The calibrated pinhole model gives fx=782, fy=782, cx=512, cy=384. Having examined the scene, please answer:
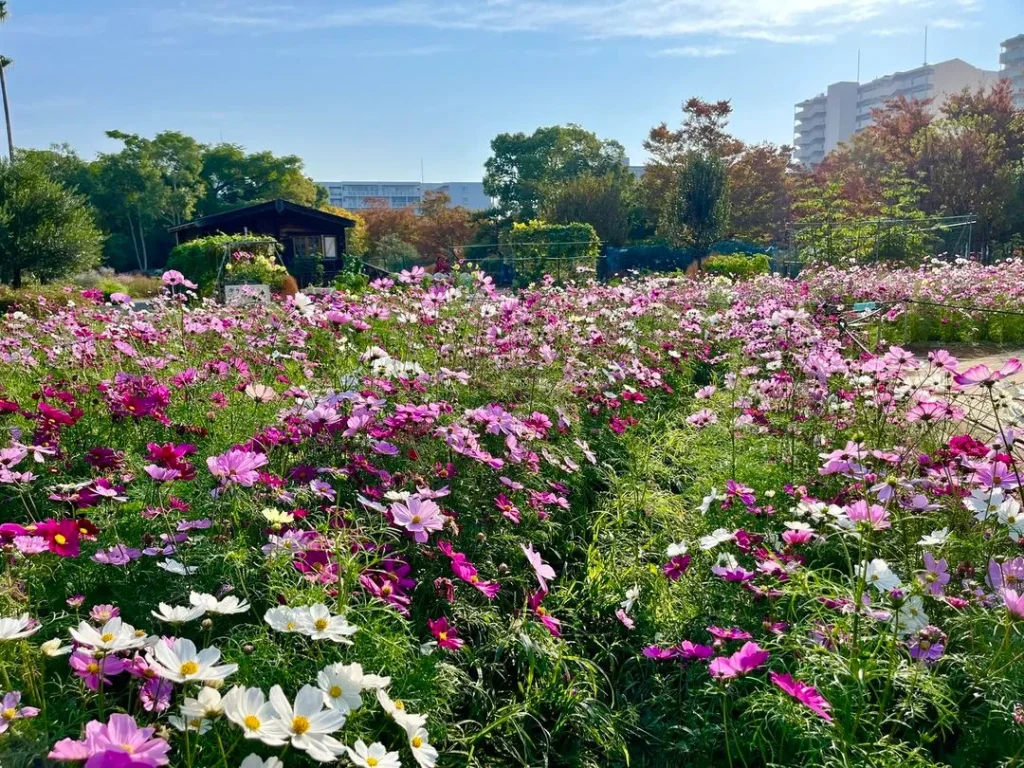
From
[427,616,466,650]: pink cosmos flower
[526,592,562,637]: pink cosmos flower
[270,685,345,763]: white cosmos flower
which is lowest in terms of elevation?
[526,592,562,637]: pink cosmos flower

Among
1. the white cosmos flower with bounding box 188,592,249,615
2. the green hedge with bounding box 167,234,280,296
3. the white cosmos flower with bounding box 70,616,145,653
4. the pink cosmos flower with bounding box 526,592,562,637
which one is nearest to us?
the white cosmos flower with bounding box 70,616,145,653

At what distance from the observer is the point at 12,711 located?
109 centimetres

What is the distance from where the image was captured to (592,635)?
2162 mm

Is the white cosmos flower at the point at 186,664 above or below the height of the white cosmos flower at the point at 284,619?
above

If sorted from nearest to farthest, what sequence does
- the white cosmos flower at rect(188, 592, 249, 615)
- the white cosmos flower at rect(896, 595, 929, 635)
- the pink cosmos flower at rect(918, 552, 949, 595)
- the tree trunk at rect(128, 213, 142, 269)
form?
the white cosmos flower at rect(188, 592, 249, 615) < the white cosmos flower at rect(896, 595, 929, 635) < the pink cosmos flower at rect(918, 552, 949, 595) < the tree trunk at rect(128, 213, 142, 269)

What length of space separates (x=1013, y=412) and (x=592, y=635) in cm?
139

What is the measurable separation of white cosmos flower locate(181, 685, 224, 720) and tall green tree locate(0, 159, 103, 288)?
16.4 m

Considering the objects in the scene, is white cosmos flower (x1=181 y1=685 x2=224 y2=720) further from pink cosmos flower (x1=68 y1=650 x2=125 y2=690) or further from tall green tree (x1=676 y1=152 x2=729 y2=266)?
tall green tree (x1=676 y1=152 x2=729 y2=266)

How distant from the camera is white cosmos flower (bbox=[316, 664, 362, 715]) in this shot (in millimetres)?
1091

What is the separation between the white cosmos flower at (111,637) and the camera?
1083mm

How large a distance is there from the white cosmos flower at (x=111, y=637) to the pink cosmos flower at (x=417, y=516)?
0.58 m

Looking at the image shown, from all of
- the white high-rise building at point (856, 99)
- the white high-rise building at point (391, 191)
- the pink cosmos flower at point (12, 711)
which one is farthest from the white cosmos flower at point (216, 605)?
the white high-rise building at point (391, 191)

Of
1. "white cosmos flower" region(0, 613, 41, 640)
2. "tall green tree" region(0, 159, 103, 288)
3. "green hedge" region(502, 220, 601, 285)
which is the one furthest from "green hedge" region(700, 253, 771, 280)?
"white cosmos flower" region(0, 613, 41, 640)

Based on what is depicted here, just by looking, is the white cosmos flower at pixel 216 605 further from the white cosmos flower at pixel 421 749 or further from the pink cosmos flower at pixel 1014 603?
the pink cosmos flower at pixel 1014 603
